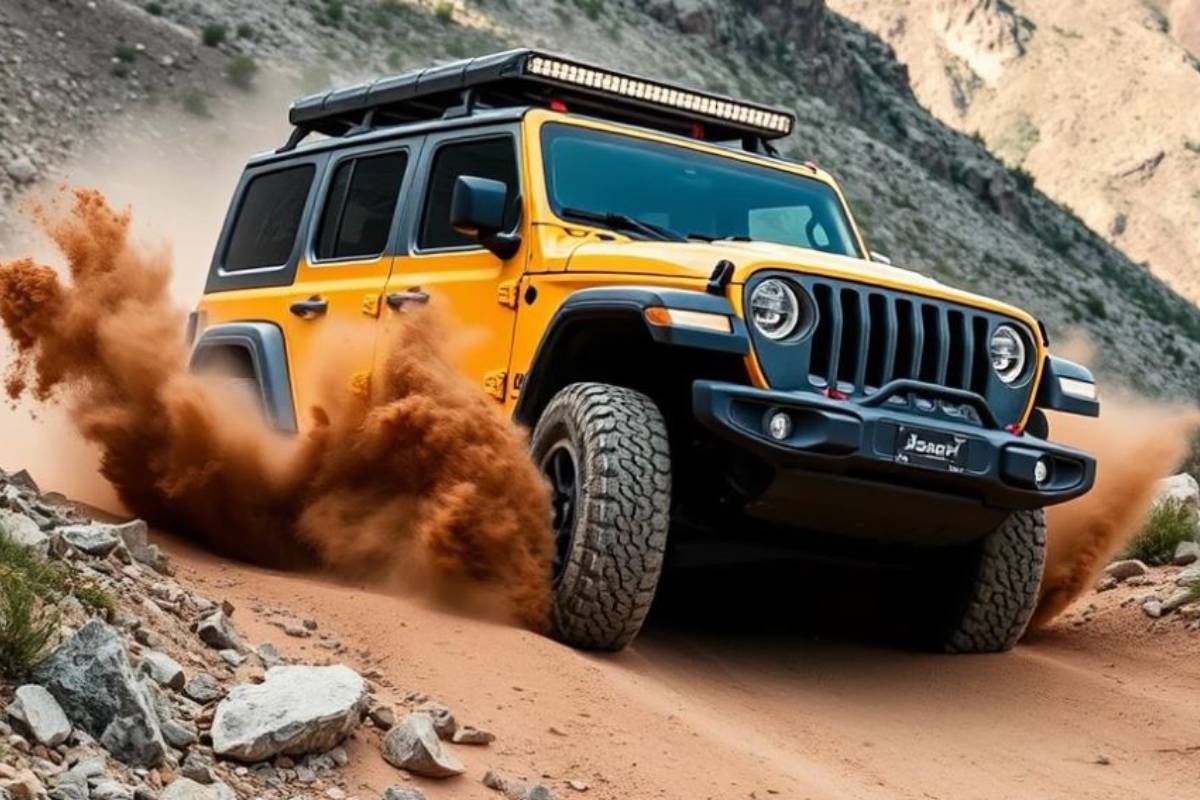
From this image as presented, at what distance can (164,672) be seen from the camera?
182 inches

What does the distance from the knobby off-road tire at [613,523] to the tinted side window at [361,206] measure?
224cm

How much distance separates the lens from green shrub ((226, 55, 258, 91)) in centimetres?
3491

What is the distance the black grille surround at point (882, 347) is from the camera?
20.2ft

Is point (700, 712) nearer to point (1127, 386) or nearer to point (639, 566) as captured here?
point (639, 566)

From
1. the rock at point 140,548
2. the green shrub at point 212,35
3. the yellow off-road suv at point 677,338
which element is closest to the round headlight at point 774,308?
the yellow off-road suv at point 677,338

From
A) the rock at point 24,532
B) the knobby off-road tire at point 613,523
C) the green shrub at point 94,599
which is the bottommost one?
the green shrub at point 94,599

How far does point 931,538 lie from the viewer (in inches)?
264

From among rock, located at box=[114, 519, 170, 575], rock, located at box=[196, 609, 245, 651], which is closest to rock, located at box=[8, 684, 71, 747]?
rock, located at box=[196, 609, 245, 651]

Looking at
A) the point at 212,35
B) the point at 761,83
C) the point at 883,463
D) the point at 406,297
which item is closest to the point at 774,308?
the point at 883,463

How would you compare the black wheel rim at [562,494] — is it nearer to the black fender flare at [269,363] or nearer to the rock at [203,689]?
the rock at [203,689]

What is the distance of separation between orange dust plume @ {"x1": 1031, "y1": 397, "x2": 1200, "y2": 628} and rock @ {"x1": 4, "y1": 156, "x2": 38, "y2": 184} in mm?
24099

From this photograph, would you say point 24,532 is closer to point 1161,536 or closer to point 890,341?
point 890,341

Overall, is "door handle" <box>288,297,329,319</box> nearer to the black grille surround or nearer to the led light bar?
the led light bar

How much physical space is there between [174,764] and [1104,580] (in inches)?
260
